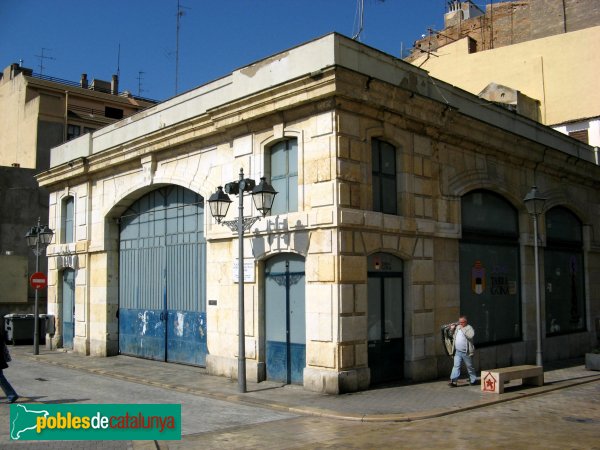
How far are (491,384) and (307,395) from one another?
13.1ft

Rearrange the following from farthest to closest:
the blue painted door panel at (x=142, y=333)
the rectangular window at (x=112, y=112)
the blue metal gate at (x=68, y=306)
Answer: the rectangular window at (x=112, y=112), the blue metal gate at (x=68, y=306), the blue painted door panel at (x=142, y=333)

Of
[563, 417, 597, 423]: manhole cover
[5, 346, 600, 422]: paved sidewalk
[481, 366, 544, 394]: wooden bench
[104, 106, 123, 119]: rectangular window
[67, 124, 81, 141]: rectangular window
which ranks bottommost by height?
[563, 417, 597, 423]: manhole cover

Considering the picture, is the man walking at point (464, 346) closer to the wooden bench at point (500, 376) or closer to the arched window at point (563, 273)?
the wooden bench at point (500, 376)

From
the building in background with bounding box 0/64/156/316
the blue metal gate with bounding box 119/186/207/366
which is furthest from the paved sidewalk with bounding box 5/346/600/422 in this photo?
the building in background with bounding box 0/64/156/316

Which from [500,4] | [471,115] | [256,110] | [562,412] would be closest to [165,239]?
[256,110]

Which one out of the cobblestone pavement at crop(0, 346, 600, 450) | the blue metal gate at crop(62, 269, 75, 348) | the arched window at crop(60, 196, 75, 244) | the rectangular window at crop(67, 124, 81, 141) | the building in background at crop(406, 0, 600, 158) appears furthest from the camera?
the rectangular window at crop(67, 124, 81, 141)

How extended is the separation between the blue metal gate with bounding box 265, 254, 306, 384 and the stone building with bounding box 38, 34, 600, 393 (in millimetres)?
41

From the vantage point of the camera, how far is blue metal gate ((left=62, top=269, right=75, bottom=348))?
2281 centimetres

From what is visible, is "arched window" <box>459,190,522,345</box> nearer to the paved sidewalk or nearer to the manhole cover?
the paved sidewalk

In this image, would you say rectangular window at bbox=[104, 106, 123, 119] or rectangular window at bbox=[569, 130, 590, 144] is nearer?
rectangular window at bbox=[569, 130, 590, 144]

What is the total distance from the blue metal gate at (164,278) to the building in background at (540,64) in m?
11.6

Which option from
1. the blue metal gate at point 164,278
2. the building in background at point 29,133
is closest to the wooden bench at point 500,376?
the blue metal gate at point 164,278

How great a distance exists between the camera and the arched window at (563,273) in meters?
20.8

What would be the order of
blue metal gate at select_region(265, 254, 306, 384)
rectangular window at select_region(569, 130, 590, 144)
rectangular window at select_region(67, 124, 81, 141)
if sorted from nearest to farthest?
blue metal gate at select_region(265, 254, 306, 384)
rectangular window at select_region(569, 130, 590, 144)
rectangular window at select_region(67, 124, 81, 141)
